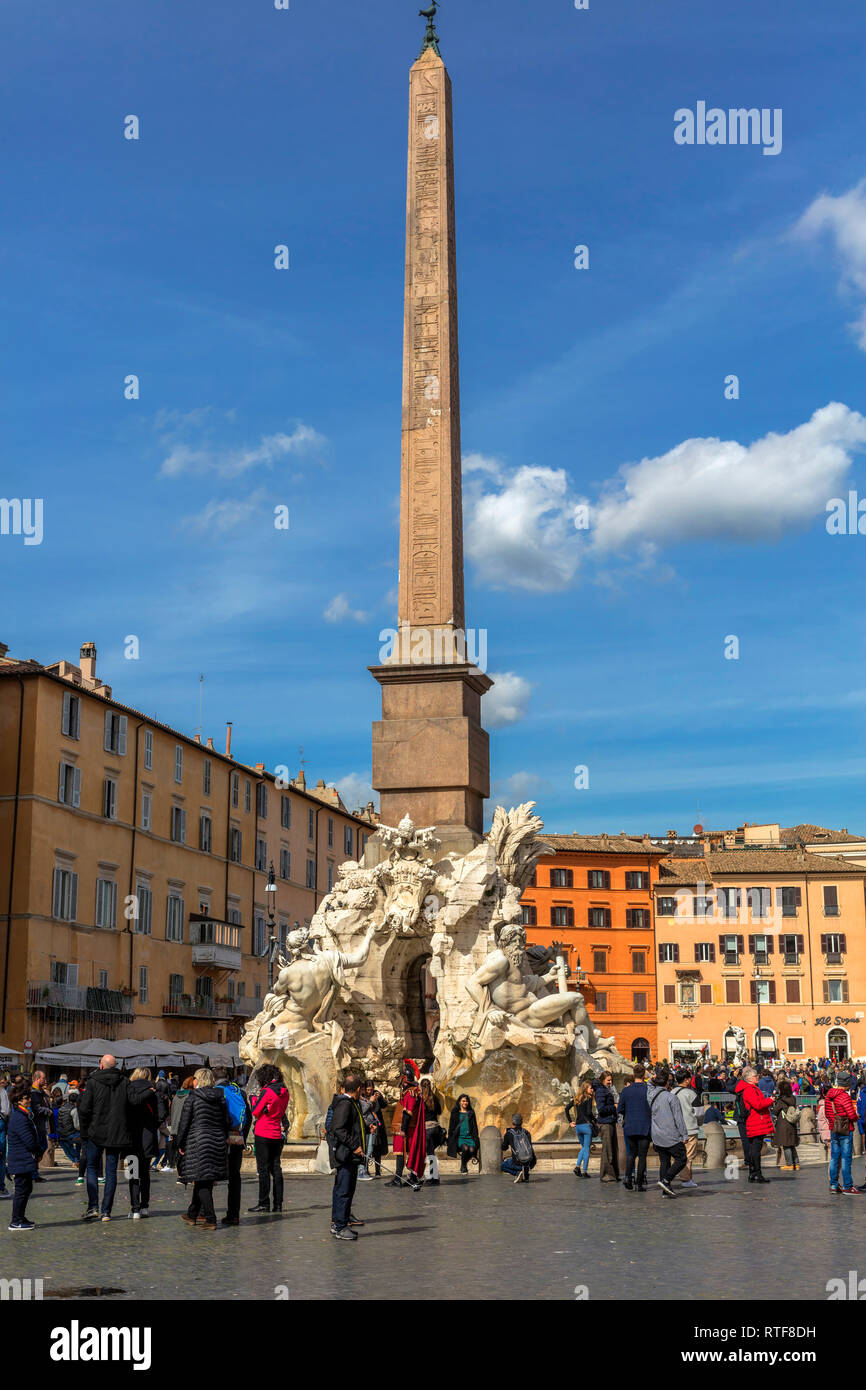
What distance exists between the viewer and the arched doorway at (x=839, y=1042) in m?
58.7

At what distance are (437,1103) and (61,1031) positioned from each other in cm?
1963

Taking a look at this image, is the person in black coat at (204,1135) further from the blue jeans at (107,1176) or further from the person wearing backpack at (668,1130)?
the person wearing backpack at (668,1130)

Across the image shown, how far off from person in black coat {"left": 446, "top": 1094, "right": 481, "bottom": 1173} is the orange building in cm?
4442

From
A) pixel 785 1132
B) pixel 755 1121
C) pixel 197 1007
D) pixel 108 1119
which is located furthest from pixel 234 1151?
pixel 197 1007

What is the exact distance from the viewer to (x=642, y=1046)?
196 ft

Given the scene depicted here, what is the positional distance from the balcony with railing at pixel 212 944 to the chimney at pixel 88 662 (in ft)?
23.7

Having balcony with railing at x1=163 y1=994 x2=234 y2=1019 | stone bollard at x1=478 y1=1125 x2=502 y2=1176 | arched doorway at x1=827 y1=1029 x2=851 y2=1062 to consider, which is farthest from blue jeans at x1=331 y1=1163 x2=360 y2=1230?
arched doorway at x1=827 y1=1029 x2=851 y2=1062

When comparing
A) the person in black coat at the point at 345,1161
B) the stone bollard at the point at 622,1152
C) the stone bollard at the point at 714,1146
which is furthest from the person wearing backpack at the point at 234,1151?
the stone bollard at the point at 714,1146

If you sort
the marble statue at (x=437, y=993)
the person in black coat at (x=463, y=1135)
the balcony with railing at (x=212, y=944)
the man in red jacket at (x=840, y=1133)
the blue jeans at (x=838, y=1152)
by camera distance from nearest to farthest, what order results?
the man in red jacket at (x=840, y=1133)
the blue jeans at (x=838, y=1152)
the person in black coat at (x=463, y=1135)
the marble statue at (x=437, y=993)
the balcony with railing at (x=212, y=944)

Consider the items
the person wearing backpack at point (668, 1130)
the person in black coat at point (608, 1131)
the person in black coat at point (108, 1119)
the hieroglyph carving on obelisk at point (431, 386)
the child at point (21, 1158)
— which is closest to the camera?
the child at point (21, 1158)

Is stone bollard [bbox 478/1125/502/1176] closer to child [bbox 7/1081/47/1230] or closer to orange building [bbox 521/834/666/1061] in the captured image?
child [bbox 7/1081/47/1230]

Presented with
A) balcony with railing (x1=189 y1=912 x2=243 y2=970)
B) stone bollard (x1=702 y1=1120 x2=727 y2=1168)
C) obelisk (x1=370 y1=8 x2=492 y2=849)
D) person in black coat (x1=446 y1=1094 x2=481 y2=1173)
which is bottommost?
stone bollard (x1=702 y1=1120 x2=727 y2=1168)

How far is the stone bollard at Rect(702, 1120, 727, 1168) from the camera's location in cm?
1777
